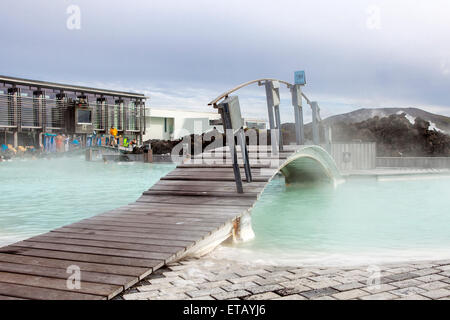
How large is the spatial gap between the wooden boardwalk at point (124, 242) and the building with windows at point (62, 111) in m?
25.8

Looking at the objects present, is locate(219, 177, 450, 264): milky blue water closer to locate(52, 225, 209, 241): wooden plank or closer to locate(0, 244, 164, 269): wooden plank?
locate(52, 225, 209, 241): wooden plank

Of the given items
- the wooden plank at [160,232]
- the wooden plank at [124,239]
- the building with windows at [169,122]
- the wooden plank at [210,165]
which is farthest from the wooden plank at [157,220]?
the building with windows at [169,122]

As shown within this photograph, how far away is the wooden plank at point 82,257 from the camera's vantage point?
3.13 metres

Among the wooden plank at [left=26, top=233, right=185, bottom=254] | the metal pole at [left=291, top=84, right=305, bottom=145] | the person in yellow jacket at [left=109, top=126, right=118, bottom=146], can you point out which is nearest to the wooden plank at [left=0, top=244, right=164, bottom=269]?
the wooden plank at [left=26, top=233, right=185, bottom=254]

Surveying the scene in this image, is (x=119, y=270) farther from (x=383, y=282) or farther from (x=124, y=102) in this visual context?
(x=124, y=102)

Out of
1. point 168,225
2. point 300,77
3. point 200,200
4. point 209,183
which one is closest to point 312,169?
point 300,77

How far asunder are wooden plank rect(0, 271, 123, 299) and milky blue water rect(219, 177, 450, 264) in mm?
1766

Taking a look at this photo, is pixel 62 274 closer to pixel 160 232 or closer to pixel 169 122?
pixel 160 232

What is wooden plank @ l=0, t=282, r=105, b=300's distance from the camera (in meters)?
2.52

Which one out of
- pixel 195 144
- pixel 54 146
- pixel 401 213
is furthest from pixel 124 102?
pixel 401 213

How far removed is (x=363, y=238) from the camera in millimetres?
5891

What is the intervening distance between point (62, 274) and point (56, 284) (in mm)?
197

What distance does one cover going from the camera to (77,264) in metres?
3.13

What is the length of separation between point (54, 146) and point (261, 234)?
28962 mm
